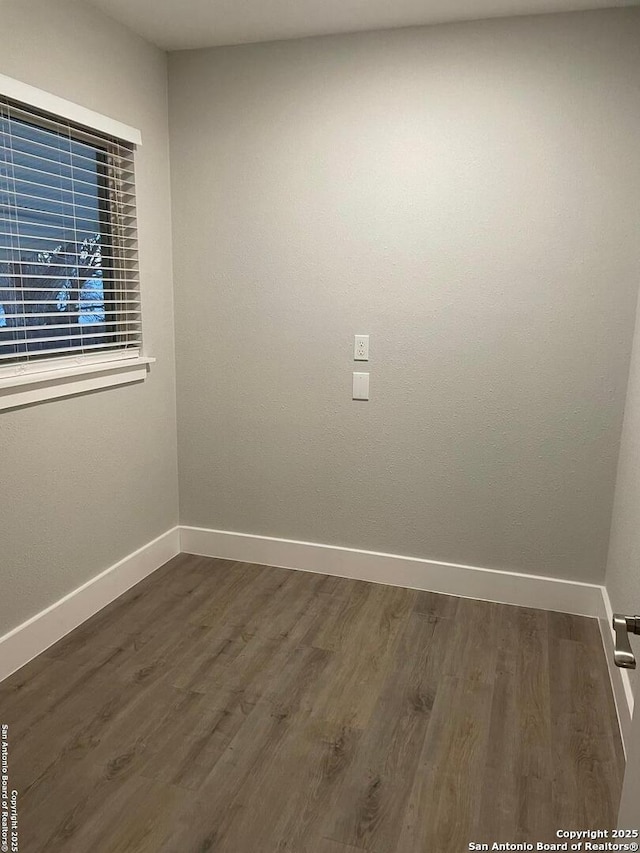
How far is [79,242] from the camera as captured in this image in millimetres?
2697

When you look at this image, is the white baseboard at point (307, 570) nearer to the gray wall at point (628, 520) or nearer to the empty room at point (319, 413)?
the empty room at point (319, 413)

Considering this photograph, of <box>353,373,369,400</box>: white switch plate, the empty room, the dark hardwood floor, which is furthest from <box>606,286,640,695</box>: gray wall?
<box>353,373,369,400</box>: white switch plate

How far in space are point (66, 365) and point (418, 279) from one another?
1.52m

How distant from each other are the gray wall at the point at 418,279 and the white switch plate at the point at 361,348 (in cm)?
4

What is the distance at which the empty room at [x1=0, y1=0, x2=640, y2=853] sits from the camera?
81.1 inches

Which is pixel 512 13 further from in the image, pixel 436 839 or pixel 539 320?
pixel 436 839

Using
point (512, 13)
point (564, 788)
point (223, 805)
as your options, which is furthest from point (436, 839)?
point (512, 13)

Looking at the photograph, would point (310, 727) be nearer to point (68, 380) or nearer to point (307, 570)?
point (307, 570)

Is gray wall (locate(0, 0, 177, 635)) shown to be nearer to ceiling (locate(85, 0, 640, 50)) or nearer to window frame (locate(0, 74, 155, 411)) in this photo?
window frame (locate(0, 74, 155, 411))

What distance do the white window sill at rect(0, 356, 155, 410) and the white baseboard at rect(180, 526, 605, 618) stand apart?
3.19ft

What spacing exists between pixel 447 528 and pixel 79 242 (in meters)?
2.03

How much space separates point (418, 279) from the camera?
2.94 m

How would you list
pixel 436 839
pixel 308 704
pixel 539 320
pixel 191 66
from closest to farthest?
pixel 436 839, pixel 308 704, pixel 539 320, pixel 191 66

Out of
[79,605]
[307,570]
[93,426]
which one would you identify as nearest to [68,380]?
[93,426]
